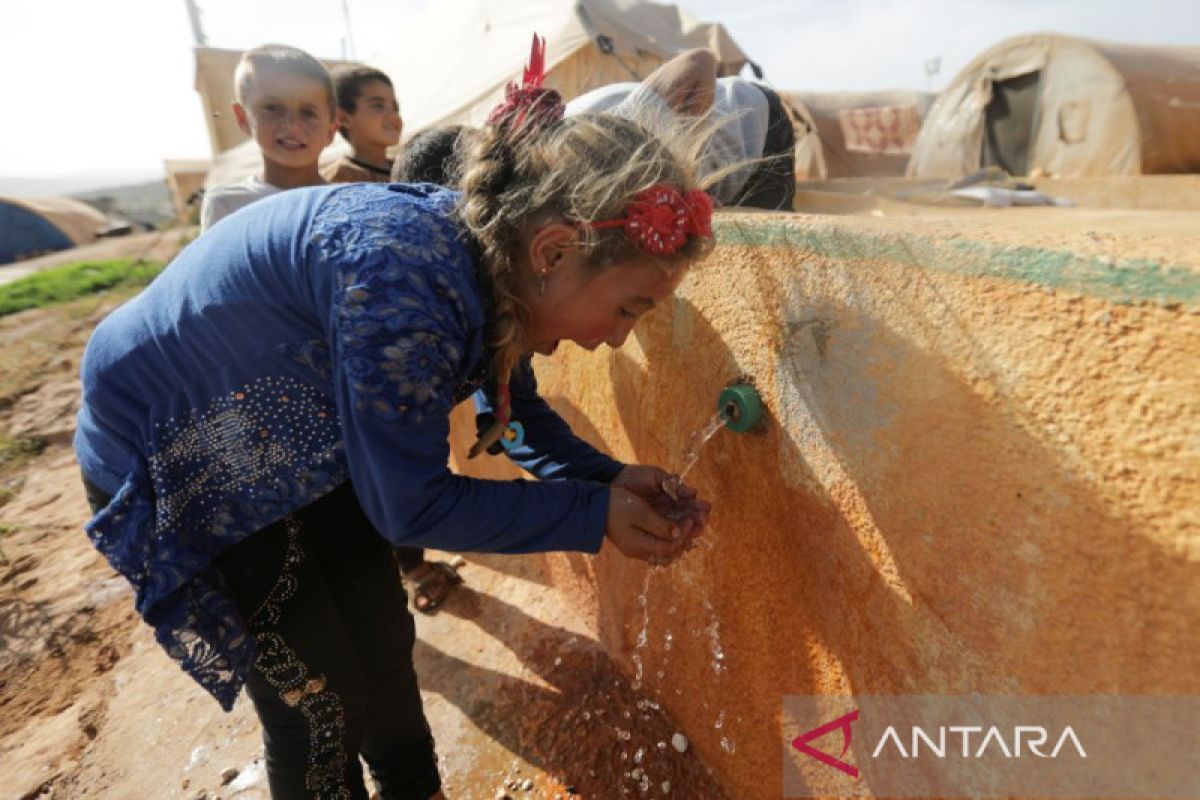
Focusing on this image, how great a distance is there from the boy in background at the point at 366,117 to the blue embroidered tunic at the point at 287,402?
1761 mm

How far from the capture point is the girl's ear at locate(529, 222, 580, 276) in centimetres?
100

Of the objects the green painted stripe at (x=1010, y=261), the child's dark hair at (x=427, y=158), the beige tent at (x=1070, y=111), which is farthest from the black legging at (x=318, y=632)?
the beige tent at (x=1070, y=111)

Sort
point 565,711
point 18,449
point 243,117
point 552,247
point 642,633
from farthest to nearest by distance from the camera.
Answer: point 18,449
point 243,117
point 565,711
point 642,633
point 552,247

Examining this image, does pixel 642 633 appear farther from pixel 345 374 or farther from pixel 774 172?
pixel 774 172

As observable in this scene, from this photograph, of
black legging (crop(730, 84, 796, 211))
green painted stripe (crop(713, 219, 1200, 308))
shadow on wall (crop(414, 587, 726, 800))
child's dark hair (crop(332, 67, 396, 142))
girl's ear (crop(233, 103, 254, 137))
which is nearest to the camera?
green painted stripe (crop(713, 219, 1200, 308))

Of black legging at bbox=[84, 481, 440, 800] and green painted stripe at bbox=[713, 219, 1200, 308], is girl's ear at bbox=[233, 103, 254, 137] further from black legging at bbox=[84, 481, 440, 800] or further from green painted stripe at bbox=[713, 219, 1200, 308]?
green painted stripe at bbox=[713, 219, 1200, 308]

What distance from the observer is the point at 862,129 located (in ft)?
39.6

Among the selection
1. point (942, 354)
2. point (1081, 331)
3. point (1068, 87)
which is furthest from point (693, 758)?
point (1068, 87)

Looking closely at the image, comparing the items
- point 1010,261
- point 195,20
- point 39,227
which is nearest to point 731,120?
point 1010,261

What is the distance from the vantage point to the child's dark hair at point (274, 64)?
227 cm

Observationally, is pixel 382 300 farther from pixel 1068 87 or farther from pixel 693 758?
pixel 1068 87

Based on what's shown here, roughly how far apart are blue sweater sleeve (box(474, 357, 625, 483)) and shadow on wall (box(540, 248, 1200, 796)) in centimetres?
29

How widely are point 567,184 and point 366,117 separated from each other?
7.27 ft

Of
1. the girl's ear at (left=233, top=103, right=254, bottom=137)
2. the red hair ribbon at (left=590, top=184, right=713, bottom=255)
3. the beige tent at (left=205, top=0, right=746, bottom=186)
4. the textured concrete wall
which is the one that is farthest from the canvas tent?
the red hair ribbon at (left=590, top=184, right=713, bottom=255)
